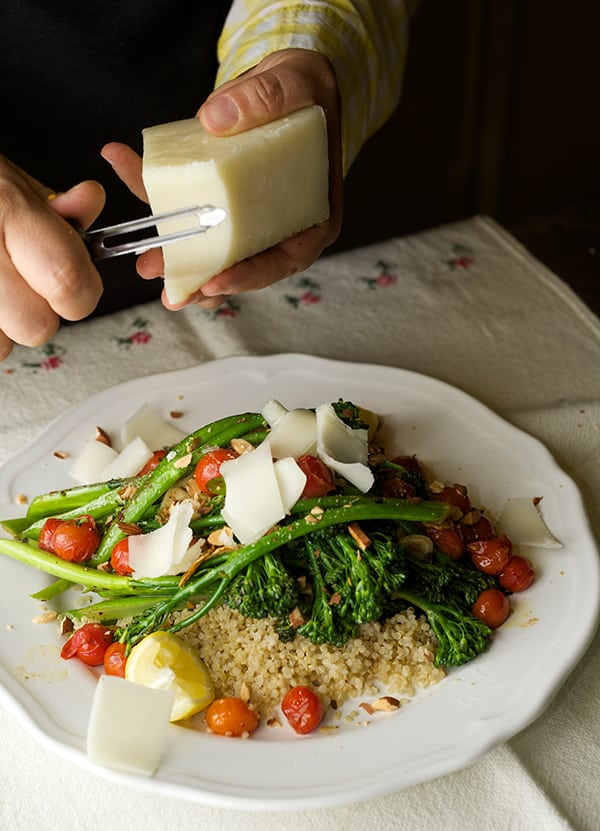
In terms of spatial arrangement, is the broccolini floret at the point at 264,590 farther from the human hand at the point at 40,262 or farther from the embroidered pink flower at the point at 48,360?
the embroidered pink flower at the point at 48,360

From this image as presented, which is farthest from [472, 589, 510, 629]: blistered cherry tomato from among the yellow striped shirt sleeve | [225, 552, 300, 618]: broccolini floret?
the yellow striped shirt sleeve

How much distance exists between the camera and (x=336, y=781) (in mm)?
1217

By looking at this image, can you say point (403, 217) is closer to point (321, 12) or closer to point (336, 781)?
point (321, 12)

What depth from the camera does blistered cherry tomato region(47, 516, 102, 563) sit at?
5.08ft

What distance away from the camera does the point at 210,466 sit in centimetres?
151

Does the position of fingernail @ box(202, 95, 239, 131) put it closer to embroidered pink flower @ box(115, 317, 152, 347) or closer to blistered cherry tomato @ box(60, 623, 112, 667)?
blistered cherry tomato @ box(60, 623, 112, 667)

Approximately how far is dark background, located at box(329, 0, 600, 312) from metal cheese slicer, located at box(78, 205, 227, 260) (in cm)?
139

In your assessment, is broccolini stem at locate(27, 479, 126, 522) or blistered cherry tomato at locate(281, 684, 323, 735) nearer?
blistered cherry tomato at locate(281, 684, 323, 735)

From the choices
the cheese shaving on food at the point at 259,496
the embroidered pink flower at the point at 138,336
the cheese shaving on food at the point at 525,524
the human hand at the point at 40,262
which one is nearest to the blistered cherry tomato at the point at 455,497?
the cheese shaving on food at the point at 525,524

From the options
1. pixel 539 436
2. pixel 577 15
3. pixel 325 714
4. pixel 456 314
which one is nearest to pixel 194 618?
pixel 325 714

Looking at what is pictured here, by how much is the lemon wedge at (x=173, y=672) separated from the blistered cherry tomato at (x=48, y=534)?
0.28 m

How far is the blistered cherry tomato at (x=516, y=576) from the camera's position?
1.47 meters

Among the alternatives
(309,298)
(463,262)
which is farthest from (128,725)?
(463,262)

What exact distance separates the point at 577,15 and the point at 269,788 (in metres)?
2.52
